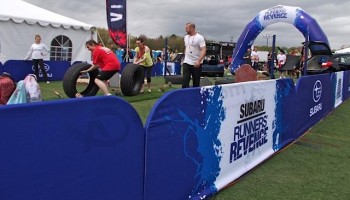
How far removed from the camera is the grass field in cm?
388

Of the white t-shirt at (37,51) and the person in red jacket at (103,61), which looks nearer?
the person in red jacket at (103,61)

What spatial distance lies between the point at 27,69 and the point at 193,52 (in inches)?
323

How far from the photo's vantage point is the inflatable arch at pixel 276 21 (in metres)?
16.0

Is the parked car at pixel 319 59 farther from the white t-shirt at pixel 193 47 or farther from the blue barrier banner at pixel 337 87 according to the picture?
the white t-shirt at pixel 193 47

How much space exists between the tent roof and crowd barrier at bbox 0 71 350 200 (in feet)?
43.2

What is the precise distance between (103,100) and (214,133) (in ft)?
5.35

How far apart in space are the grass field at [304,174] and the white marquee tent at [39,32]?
12.7m

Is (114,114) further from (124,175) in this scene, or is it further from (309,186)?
(309,186)

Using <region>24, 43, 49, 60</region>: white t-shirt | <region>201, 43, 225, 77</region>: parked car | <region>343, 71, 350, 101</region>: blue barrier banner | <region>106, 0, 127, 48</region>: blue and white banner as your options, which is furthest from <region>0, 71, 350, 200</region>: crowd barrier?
<region>201, 43, 225, 77</region>: parked car

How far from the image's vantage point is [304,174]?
181 inches

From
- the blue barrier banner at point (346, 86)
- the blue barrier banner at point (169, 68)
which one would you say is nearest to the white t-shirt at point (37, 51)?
the blue barrier banner at point (169, 68)

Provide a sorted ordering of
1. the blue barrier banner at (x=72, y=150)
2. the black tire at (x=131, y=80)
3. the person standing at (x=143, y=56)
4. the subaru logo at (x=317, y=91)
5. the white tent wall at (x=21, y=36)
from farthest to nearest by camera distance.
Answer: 1. the white tent wall at (x=21, y=36)
2. the person standing at (x=143, y=56)
3. the black tire at (x=131, y=80)
4. the subaru logo at (x=317, y=91)
5. the blue barrier banner at (x=72, y=150)

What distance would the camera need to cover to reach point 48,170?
197cm

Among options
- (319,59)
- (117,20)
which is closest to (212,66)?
(117,20)
